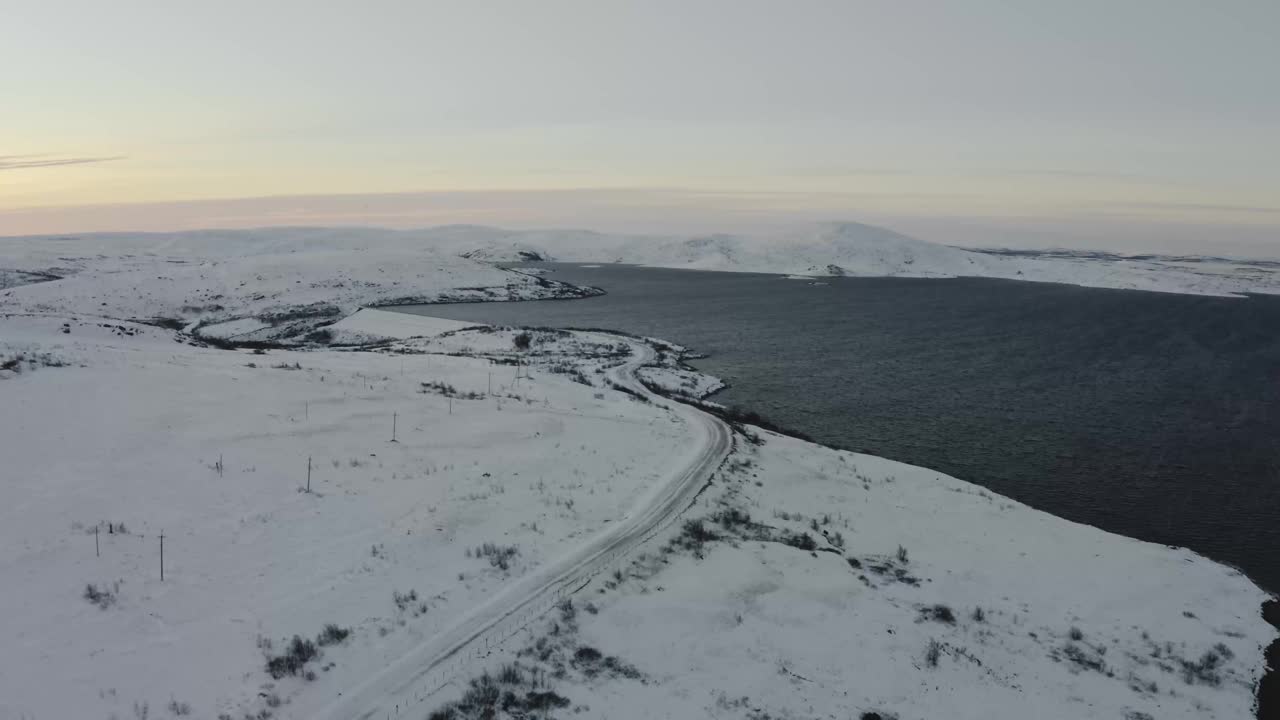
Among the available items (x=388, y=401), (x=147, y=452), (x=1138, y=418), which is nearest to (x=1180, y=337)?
(x=1138, y=418)

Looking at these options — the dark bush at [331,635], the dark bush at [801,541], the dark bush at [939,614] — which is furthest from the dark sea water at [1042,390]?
the dark bush at [331,635]

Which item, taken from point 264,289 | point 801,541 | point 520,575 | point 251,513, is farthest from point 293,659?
point 264,289

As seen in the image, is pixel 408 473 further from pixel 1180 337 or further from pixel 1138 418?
pixel 1180 337

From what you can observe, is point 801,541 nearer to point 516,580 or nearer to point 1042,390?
point 516,580

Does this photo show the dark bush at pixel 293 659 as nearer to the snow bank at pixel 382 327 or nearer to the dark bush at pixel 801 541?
the dark bush at pixel 801 541

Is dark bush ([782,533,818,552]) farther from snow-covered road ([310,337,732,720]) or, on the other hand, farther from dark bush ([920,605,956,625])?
dark bush ([920,605,956,625])

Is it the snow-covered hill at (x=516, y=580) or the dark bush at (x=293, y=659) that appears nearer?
the dark bush at (x=293, y=659)
